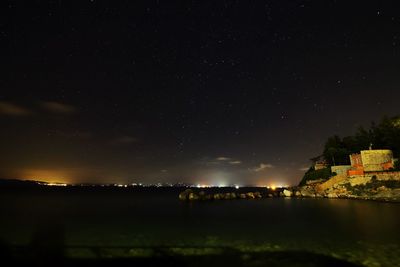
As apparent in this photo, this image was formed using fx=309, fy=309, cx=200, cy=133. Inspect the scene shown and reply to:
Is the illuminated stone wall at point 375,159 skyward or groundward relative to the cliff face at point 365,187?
skyward

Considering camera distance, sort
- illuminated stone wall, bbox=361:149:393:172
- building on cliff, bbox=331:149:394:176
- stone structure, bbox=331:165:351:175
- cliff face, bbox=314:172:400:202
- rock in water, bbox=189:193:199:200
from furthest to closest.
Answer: rock in water, bbox=189:193:199:200, stone structure, bbox=331:165:351:175, illuminated stone wall, bbox=361:149:393:172, building on cliff, bbox=331:149:394:176, cliff face, bbox=314:172:400:202

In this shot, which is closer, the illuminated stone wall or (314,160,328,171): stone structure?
the illuminated stone wall

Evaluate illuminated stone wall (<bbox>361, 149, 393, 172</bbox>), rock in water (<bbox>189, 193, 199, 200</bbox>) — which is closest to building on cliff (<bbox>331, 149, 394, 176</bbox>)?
illuminated stone wall (<bbox>361, 149, 393, 172</bbox>)

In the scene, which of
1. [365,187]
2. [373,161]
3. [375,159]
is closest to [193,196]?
[365,187]

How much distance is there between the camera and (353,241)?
2233cm

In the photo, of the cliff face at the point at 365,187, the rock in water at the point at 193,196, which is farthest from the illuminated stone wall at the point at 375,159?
the rock in water at the point at 193,196

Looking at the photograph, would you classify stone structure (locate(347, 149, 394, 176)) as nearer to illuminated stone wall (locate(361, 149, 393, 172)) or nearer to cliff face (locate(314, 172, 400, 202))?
illuminated stone wall (locate(361, 149, 393, 172))

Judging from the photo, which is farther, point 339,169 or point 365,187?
point 339,169

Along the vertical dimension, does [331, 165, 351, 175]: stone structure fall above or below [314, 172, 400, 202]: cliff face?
above

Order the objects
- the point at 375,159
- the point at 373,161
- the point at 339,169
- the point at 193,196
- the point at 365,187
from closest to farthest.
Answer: the point at 365,187 < the point at 373,161 < the point at 375,159 < the point at 339,169 < the point at 193,196

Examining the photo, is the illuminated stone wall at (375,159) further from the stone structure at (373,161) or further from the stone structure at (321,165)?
the stone structure at (321,165)

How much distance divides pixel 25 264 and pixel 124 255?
17.2 feet

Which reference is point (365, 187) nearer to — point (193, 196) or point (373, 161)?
point (373, 161)

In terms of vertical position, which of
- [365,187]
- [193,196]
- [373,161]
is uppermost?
[373,161]
